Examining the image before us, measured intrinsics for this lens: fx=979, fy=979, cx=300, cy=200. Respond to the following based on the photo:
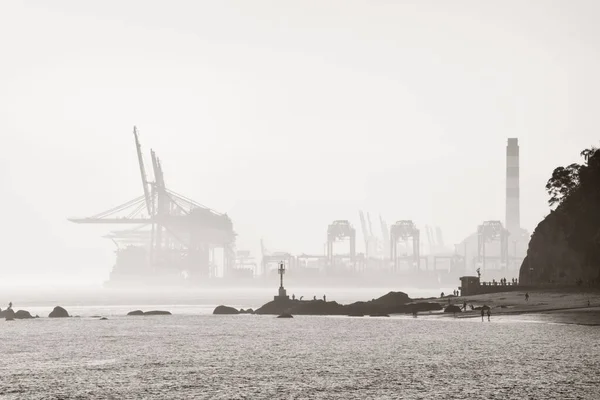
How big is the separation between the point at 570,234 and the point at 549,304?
869 inches

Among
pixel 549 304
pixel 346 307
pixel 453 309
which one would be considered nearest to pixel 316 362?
pixel 549 304

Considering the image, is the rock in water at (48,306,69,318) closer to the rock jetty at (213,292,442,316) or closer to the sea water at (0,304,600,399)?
the rock jetty at (213,292,442,316)

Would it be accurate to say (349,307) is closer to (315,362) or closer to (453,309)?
(453,309)

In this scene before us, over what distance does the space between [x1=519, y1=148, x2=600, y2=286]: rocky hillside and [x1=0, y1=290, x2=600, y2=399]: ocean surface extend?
1022 inches

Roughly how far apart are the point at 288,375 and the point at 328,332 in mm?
32403

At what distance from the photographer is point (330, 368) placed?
58000 mm

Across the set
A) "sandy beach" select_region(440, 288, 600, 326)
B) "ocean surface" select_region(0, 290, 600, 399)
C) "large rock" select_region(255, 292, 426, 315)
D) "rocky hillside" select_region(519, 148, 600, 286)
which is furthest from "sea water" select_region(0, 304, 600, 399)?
"rocky hillside" select_region(519, 148, 600, 286)

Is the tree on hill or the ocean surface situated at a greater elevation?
the tree on hill

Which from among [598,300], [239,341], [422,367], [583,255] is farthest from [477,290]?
[422,367]

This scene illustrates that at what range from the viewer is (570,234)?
372 feet

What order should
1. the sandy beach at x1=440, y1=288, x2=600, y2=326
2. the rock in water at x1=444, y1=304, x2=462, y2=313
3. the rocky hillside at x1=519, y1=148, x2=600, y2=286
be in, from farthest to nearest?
the rocky hillside at x1=519, y1=148, x2=600, y2=286 → the rock in water at x1=444, y1=304, x2=462, y2=313 → the sandy beach at x1=440, y1=288, x2=600, y2=326

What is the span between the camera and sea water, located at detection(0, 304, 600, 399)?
157 feet

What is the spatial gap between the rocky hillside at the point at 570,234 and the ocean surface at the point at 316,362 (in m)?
26.0

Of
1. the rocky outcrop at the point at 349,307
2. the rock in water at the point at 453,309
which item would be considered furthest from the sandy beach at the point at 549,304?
the rocky outcrop at the point at 349,307
